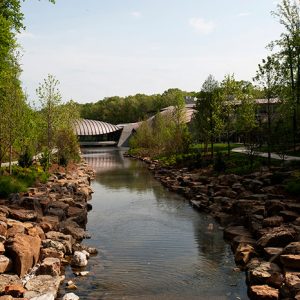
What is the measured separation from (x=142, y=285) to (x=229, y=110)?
27.6 metres

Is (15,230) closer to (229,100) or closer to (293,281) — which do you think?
(293,281)

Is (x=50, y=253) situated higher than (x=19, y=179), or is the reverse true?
(x=19, y=179)

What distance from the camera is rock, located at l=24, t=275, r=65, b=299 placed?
34.9 feet

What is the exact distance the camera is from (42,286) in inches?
442

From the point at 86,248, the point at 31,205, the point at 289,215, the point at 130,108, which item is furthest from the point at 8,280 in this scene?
the point at 130,108

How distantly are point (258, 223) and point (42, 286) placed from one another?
9.00m

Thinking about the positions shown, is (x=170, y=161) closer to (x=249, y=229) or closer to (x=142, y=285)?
(x=249, y=229)

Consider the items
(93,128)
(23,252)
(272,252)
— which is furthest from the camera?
(93,128)

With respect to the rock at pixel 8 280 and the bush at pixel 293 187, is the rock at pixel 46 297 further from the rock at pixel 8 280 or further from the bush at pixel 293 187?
the bush at pixel 293 187

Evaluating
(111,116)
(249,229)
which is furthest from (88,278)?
(111,116)

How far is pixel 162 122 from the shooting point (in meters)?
67.0

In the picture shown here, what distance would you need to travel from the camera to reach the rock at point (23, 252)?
39.7 ft

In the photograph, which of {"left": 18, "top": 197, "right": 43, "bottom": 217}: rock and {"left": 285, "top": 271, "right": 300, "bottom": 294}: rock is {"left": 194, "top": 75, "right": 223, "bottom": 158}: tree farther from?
{"left": 285, "top": 271, "right": 300, "bottom": 294}: rock

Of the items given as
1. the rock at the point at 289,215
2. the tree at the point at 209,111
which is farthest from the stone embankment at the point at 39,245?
the tree at the point at 209,111
